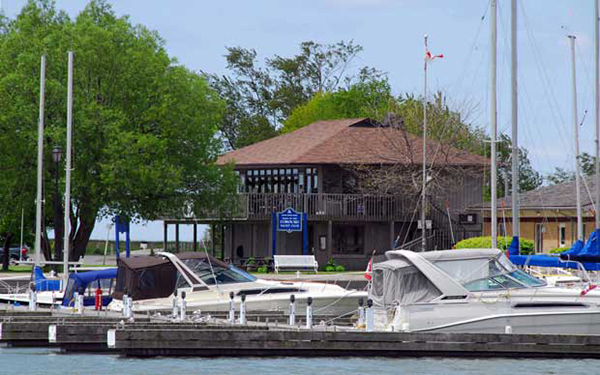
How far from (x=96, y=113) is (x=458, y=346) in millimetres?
32329

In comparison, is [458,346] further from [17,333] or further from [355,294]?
[17,333]

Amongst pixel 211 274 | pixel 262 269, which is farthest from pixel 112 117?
pixel 211 274

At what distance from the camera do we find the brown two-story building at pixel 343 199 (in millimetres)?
58594

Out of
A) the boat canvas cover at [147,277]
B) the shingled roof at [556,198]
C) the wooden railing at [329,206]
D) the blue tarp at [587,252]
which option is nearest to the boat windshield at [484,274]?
the blue tarp at [587,252]

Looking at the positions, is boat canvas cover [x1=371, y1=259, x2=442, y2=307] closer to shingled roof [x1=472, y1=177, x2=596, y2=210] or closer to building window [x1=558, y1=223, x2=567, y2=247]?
shingled roof [x1=472, y1=177, x2=596, y2=210]

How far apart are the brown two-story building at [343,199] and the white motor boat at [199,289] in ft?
84.9

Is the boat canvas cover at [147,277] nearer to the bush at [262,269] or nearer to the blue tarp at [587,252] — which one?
the blue tarp at [587,252]

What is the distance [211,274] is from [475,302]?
334 inches

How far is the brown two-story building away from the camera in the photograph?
58.6m

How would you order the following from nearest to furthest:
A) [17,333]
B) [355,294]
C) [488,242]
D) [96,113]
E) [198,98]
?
[17,333] → [355,294] → [488,242] → [96,113] → [198,98]

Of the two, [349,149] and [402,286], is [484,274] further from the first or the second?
[349,149]

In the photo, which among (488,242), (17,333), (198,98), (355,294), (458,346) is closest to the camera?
(458,346)

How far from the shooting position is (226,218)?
192 feet

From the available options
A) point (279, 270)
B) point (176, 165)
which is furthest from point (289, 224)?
point (176, 165)
